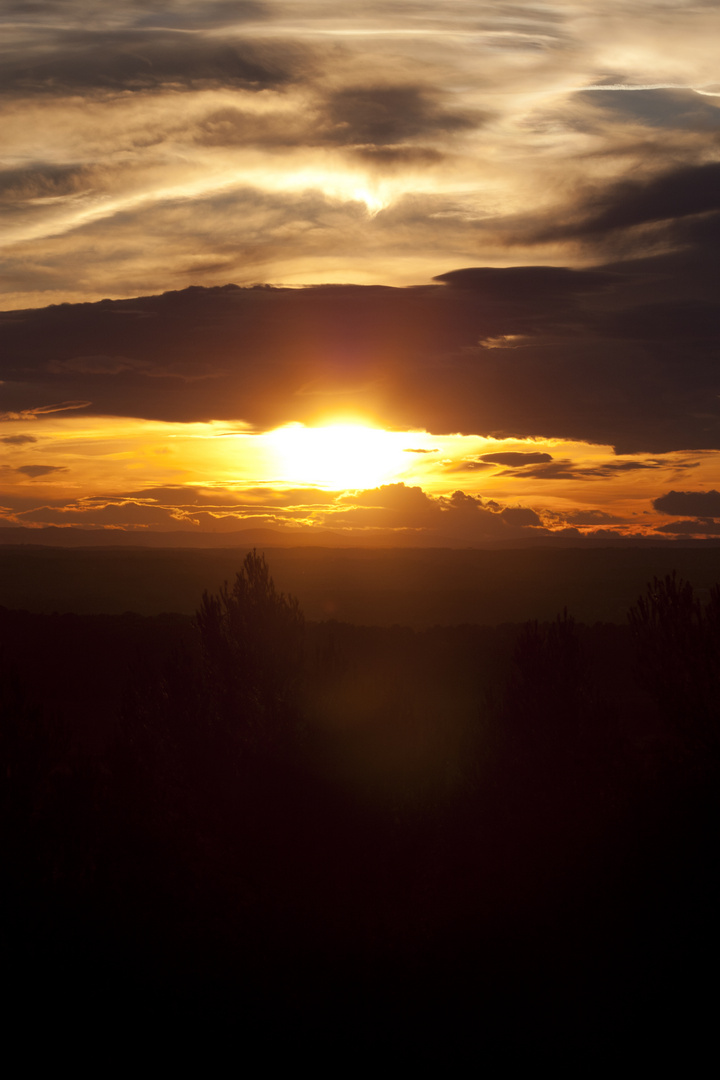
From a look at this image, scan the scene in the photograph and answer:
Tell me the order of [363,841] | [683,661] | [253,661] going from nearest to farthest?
[683,661]
[363,841]
[253,661]

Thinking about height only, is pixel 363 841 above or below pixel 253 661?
below

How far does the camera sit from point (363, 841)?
66.3 feet

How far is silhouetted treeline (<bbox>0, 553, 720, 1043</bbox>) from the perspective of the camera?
15.2 m

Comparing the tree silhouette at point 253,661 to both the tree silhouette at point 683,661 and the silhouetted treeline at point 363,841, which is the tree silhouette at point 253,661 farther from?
the tree silhouette at point 683,661

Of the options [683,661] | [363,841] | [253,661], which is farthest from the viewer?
[253,661]

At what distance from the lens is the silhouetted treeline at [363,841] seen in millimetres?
15250

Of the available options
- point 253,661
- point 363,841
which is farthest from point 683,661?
point 253,661

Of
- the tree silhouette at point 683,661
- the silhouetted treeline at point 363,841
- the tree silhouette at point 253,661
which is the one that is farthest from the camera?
the tree silhouette at point 253,661

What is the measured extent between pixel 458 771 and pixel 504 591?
122312 mm

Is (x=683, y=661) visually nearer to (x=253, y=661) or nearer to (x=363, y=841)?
(x=363, y=841)

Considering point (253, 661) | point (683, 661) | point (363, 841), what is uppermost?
point (683, 661)

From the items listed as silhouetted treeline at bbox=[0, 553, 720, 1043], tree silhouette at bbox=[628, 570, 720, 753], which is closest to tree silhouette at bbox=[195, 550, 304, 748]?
silhouetted treeline at bbox=[0, 553, 720, 1043]

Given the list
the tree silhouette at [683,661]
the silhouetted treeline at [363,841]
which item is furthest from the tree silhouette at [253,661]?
the tree silhouette at [683,661]

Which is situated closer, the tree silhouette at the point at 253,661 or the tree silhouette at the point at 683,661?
the tree silhouette at the point at 683,661
